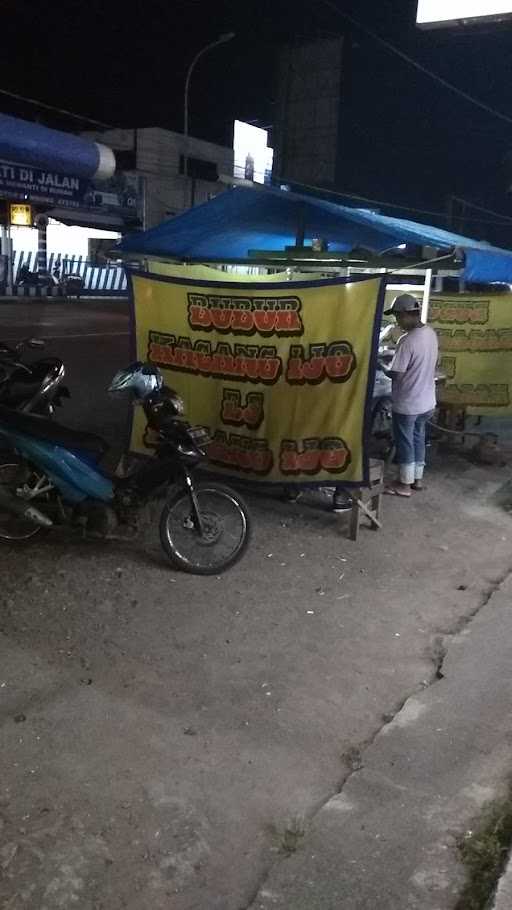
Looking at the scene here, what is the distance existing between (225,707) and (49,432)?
241cm

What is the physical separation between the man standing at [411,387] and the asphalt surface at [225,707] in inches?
42.4

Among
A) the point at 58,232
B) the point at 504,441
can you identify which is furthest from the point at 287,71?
the point at 504,441

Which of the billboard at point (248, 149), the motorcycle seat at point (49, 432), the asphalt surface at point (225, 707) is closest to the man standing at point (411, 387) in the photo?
the asphalt surface at point (225, 707)

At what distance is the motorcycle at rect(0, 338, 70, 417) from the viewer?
17.2 ft

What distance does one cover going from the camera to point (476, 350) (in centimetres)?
913

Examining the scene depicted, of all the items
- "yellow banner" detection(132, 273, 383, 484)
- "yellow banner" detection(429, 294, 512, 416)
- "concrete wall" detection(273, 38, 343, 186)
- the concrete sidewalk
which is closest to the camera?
the concrete sidewalk

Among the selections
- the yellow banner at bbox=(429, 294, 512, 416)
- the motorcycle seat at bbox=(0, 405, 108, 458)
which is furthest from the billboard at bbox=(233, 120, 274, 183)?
the motorcycle seat at bbox=(0, 405, 108, 458)

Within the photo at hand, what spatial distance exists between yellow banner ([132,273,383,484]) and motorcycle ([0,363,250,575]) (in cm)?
96

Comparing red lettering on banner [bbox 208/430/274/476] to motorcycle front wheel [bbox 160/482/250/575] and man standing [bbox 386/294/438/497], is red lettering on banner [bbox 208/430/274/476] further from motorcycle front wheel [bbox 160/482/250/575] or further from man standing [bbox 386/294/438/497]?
man standing [bbox 386/294/438/497]

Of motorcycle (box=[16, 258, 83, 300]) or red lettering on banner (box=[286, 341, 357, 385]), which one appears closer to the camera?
red lettering on banner (box=[286, 341, 357, 385])

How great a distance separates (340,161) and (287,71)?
3808 mm

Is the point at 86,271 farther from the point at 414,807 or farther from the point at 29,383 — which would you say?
the point at 414,807

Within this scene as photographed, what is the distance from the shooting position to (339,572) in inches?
194

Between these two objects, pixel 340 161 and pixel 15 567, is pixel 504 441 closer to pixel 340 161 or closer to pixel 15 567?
pixel 15 567
